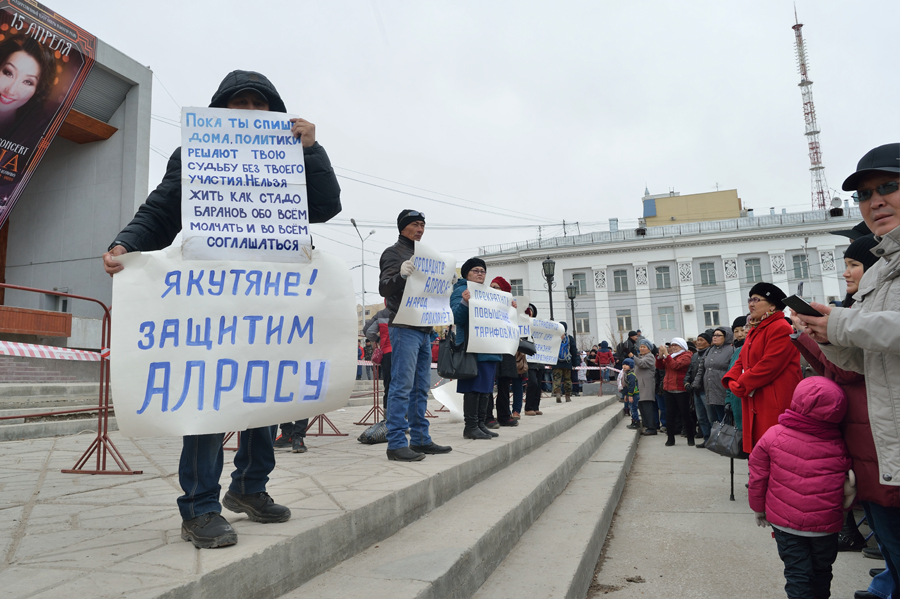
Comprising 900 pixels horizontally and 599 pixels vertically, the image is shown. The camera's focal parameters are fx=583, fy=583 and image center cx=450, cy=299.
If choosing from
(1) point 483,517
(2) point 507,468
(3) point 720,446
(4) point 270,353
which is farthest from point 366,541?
(3) point 720,446

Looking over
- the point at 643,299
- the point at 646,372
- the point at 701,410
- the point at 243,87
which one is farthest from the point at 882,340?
the point at 643,299

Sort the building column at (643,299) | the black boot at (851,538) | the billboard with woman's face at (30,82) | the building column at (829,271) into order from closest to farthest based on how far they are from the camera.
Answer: the black boot at (851,538), the billboard with woman's face at (30,82), the building column at (829,271), the building column at (643,299)

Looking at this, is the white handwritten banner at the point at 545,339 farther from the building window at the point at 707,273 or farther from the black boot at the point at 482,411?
the building window at the point at 707,273

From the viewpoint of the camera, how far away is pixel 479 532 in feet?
9.62

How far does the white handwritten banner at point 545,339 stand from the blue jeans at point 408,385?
4.62 m

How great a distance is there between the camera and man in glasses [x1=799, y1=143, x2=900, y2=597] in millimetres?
1946

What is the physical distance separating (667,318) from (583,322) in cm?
685

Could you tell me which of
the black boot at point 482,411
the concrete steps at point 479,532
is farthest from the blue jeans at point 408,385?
the black boot at point 482,411

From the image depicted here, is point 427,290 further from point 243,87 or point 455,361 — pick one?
point 243,87

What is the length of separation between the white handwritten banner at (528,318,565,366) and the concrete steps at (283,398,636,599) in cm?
312

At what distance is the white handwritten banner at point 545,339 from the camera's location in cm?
922

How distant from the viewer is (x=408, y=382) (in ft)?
14.4

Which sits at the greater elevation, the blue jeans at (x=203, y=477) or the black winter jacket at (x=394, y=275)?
the black winter jacket at (x=394, y=275)

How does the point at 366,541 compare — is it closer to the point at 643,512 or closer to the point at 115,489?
the point at 115,489
